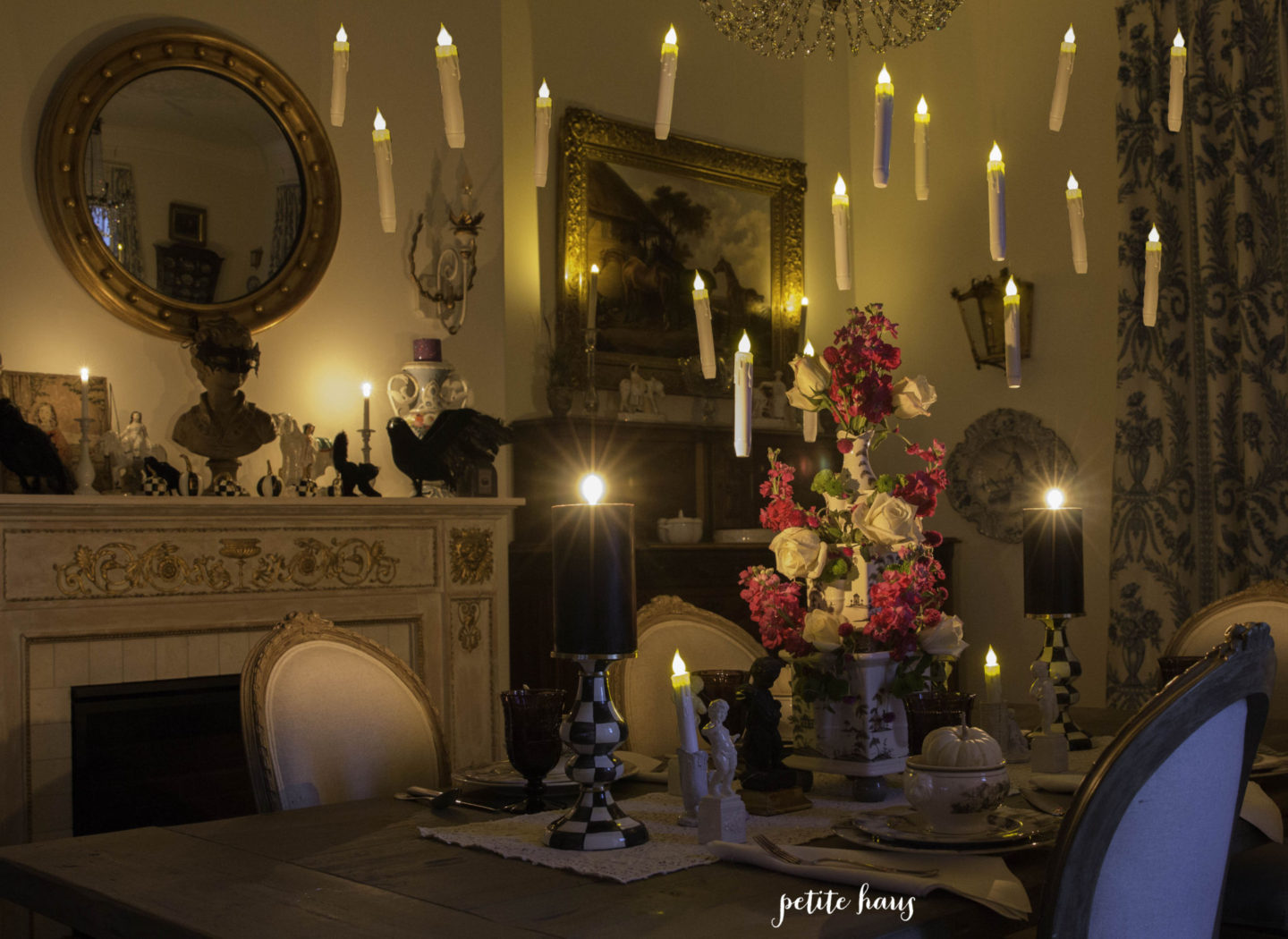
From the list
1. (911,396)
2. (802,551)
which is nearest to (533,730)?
(802,551)

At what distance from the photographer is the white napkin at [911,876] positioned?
1261mm

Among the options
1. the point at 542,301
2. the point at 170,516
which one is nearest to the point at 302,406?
the point at 170,516

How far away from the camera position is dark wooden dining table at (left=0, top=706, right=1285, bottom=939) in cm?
120

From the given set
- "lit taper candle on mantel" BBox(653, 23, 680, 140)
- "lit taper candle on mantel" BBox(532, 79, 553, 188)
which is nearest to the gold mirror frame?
"lit taper candle on mantel" BBox(532, 79, 553, 188)

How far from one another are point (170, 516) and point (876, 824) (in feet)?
8.37

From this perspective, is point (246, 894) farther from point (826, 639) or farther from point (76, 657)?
point (76, 657)

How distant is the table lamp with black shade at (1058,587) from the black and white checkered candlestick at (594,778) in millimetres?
1029

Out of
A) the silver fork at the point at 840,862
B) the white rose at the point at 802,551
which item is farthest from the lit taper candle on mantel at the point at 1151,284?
the silver fork at the point at 840,862

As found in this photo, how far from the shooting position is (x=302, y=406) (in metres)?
4.04

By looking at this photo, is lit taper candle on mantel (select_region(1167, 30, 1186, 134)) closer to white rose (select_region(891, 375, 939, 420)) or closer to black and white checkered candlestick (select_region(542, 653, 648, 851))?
white rose (select_region(891, 375, 939, 420))

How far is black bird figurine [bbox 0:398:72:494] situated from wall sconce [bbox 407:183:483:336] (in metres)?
1.42

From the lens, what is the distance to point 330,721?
209 cm

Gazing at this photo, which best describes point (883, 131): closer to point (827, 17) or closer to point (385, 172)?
point (385, 172)

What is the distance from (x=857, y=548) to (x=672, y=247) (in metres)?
4.03
